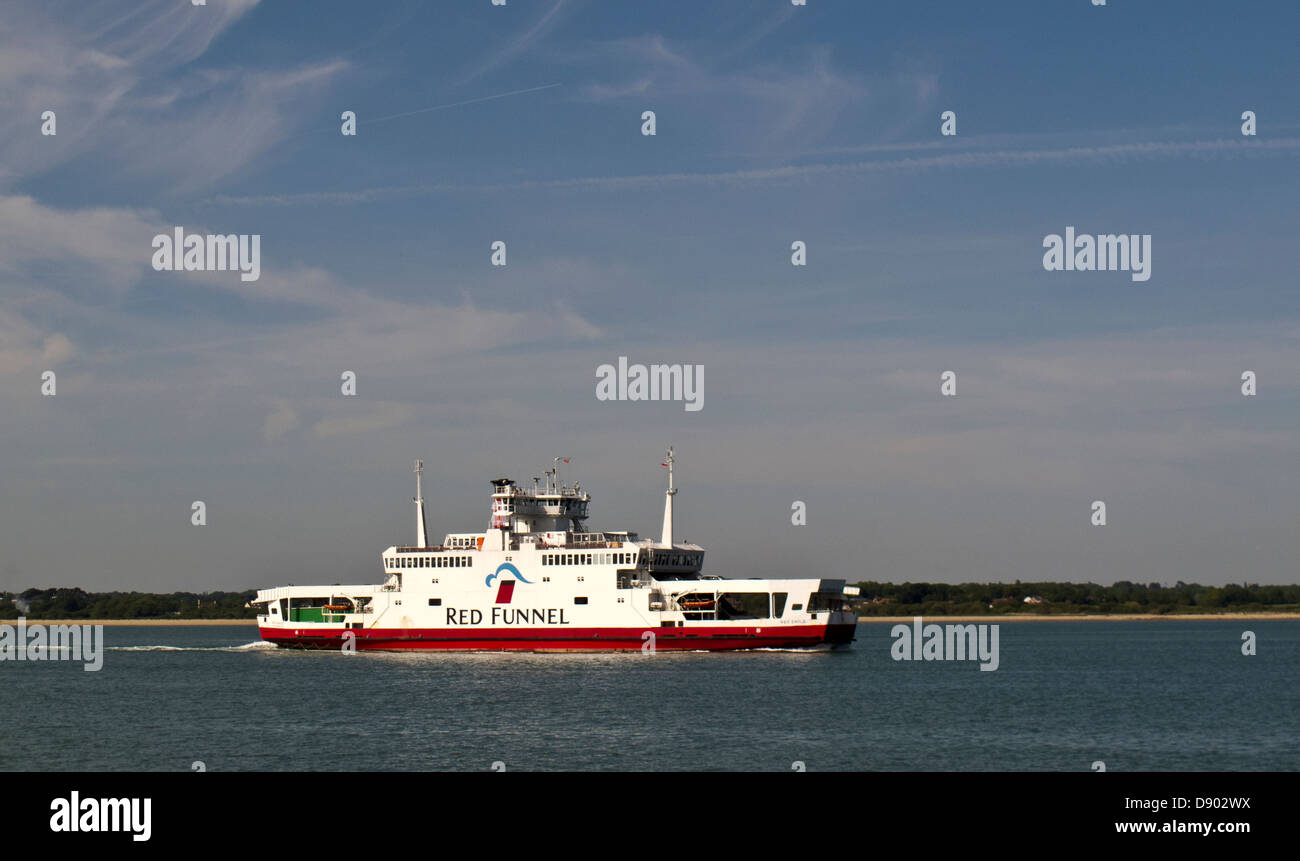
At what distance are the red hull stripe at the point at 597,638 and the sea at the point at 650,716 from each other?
845mm

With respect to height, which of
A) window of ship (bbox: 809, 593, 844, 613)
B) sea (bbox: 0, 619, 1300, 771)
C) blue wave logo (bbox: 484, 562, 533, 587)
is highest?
blue wave logo (bbox: 484, 562, 533, 587)

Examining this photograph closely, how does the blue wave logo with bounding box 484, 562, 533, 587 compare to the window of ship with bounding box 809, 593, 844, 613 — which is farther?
the blue wave logo with bounding box 484, 562, 533, 587

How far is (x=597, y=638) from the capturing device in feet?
235

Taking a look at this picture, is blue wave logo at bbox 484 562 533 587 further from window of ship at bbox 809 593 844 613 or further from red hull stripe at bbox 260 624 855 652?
window of ship at bbox 809 593 844 613

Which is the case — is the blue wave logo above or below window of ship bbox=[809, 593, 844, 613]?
above

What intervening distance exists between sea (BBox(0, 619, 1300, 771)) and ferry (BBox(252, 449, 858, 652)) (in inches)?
61.0

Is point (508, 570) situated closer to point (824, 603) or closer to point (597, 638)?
point (597, 638)

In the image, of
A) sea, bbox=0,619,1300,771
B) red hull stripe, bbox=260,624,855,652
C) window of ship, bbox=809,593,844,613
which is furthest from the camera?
window of ship, bbox=809,593,844,613

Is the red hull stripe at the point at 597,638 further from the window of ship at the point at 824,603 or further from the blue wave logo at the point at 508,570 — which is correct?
the blue wave logo at the point at 508,570

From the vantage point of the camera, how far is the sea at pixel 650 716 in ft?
118

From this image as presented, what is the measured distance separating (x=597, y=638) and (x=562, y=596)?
125 inches

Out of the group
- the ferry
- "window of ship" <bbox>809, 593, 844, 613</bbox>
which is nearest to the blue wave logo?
the ferry

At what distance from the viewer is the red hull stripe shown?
70.2 meters
